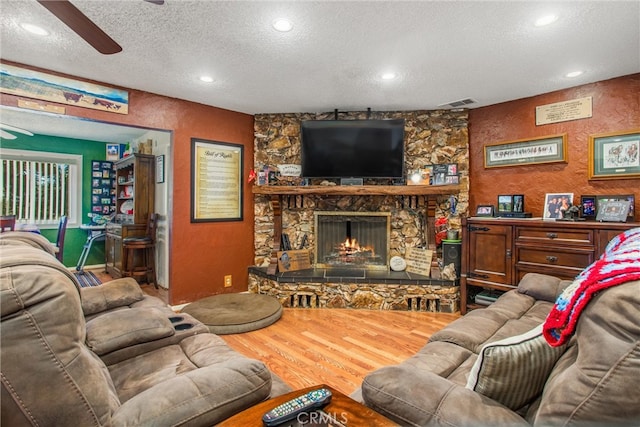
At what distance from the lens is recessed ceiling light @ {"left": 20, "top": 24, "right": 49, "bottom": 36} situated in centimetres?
211

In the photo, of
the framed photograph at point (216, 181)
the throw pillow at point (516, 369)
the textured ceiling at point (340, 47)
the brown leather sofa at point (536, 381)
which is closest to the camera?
the brown leather sofa at point (536, 381)

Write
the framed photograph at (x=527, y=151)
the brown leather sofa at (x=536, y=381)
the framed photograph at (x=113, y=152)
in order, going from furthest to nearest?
the framed photograph at (x=113, y=152)
the framed photograph at (x=527, y=151)
the brown leather sofa at (x=536, y=381)

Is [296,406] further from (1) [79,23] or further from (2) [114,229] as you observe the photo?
(2) [114,229]

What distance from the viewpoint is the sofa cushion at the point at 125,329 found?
143 centimetres

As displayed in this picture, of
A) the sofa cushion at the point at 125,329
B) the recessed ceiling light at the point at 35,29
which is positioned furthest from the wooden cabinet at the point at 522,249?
the recessed ceiling light at the point at 35,29

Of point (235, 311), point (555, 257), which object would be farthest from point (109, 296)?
point (555, 257)

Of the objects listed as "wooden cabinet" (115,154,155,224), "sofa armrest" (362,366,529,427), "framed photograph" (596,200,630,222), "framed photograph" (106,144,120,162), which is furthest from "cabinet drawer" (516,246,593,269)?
"framed photograph" (106,144,120,162)

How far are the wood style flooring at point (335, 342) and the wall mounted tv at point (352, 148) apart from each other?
1651 millimetres

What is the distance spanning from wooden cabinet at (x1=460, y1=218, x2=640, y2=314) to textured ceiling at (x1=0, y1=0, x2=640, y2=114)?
137cm

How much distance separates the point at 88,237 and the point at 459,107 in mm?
6401

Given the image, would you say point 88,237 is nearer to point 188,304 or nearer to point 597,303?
point 188,304

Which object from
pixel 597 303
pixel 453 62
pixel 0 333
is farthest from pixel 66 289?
pixel 453 62

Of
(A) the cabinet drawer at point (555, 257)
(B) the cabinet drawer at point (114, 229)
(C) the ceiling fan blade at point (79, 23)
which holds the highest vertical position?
(C) the ceiling fan blade at point (79, 23)

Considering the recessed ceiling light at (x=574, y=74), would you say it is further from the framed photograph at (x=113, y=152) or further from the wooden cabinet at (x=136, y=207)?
the framed photograph at (x=113, y=152)
